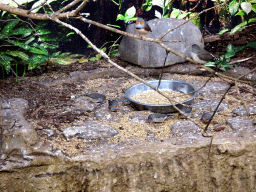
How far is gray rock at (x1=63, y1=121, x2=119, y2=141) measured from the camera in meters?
3.05

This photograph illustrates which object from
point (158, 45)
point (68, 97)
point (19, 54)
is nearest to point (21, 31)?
point (19, 54)

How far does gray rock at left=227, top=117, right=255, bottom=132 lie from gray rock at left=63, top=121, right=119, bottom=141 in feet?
4.57

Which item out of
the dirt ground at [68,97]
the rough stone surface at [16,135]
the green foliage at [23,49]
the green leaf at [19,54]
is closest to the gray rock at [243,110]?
the dirt ground at [68,97]

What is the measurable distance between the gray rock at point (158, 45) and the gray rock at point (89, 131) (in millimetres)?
2248

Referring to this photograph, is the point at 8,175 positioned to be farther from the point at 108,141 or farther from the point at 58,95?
the point at 58,95

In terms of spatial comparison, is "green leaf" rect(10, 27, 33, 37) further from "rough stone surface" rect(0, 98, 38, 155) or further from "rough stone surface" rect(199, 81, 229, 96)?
"rough stone surface" rect(199, 81, 229, 96)

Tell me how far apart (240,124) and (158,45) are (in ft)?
8.06

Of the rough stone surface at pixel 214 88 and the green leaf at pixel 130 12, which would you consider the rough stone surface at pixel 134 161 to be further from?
the green leaf at pixel 130 12

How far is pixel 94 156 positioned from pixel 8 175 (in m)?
0.84

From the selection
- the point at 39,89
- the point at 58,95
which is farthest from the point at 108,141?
the point at 39,89

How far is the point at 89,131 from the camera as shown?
10.3 ft

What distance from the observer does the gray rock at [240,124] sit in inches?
121

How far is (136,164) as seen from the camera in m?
2.65

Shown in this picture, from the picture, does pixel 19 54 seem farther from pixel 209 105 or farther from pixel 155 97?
pixel 209 105
